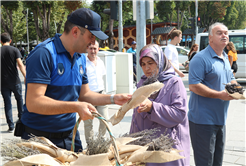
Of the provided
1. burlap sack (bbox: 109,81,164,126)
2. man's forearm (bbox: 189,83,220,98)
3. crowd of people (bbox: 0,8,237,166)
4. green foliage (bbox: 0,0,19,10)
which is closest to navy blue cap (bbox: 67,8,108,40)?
crowd of people (bbox: 0,8,237,166)

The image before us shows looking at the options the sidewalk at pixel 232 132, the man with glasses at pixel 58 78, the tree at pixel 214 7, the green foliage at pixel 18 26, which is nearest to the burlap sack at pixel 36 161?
the man with glasses at pixel 58 78

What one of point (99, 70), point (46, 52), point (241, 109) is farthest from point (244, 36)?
point (46, 52)

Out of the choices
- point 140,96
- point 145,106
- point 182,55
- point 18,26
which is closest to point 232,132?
point 145,106

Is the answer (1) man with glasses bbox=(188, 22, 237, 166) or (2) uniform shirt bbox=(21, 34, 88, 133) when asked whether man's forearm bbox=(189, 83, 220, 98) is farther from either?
(2) uniform shirt bbox=(21, 34, 88, 133)

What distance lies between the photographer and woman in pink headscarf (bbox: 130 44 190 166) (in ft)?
7.47

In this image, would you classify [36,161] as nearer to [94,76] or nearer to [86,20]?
[86,20]

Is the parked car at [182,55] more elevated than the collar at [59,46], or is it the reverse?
the collar at [59,46]

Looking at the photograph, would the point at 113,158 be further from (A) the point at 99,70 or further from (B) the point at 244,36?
(B) the point at 244,36

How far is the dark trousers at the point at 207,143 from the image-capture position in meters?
2.98

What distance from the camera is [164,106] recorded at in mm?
2312

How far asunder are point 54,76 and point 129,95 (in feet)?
1.99

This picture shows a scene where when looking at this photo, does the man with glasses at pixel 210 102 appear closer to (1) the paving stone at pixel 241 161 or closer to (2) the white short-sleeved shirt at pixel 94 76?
(1) the paving stone at pixel 241 161

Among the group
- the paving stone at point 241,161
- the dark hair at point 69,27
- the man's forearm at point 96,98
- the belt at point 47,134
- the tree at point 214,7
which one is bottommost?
the paving stone at point 241,161

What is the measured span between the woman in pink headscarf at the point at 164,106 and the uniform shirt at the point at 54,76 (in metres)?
0.59
